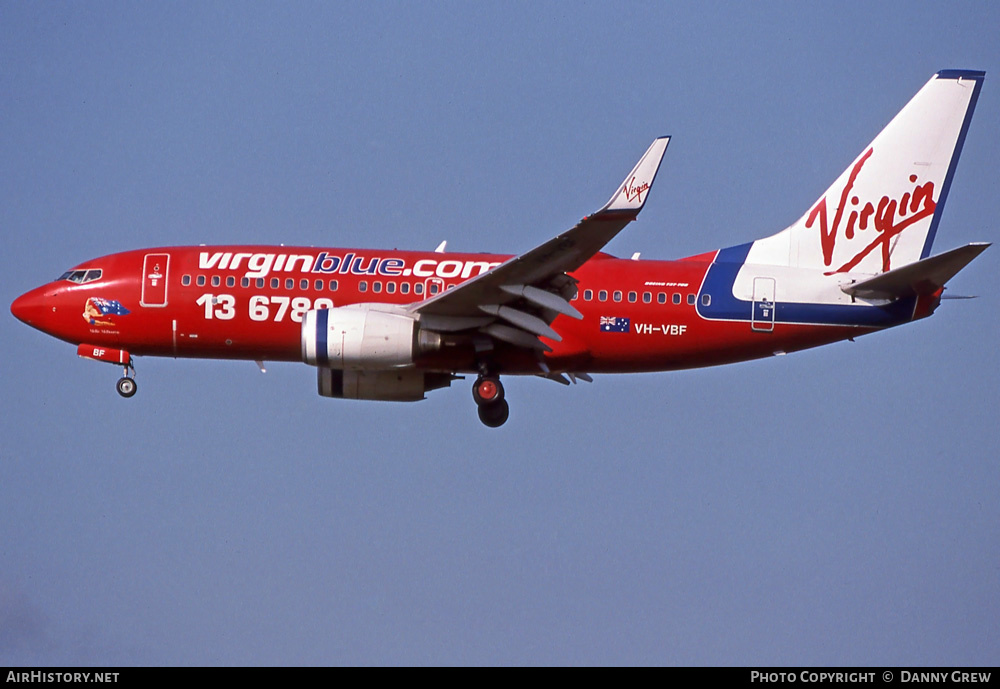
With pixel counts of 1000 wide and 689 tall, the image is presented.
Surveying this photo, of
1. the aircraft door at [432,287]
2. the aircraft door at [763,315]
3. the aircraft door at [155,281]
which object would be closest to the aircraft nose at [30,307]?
the aircraft door at [155,281]

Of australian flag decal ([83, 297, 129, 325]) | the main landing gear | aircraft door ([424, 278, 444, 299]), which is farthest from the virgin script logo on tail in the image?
australian flag decal ([83, 297, 129, 325])

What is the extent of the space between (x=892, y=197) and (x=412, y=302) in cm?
1346

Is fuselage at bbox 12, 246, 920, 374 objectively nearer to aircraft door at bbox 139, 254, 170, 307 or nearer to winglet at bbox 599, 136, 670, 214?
aircraft door at bbox 139, 254, 170, 307

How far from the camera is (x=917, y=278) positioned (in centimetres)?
3981

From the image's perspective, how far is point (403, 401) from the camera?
1708 inches

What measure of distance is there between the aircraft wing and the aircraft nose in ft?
34.6

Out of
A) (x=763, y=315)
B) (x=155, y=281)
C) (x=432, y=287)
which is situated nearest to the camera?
(x=432, y=287)

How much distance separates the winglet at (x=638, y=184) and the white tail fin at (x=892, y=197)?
24.3 ft

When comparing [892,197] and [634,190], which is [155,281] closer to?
[634,190]

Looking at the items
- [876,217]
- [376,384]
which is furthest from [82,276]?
[876,217]

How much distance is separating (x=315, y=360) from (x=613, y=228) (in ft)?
26.3

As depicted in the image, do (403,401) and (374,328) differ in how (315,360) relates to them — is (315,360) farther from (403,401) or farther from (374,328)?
(403,401)

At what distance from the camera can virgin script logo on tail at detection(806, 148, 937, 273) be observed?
140ft
